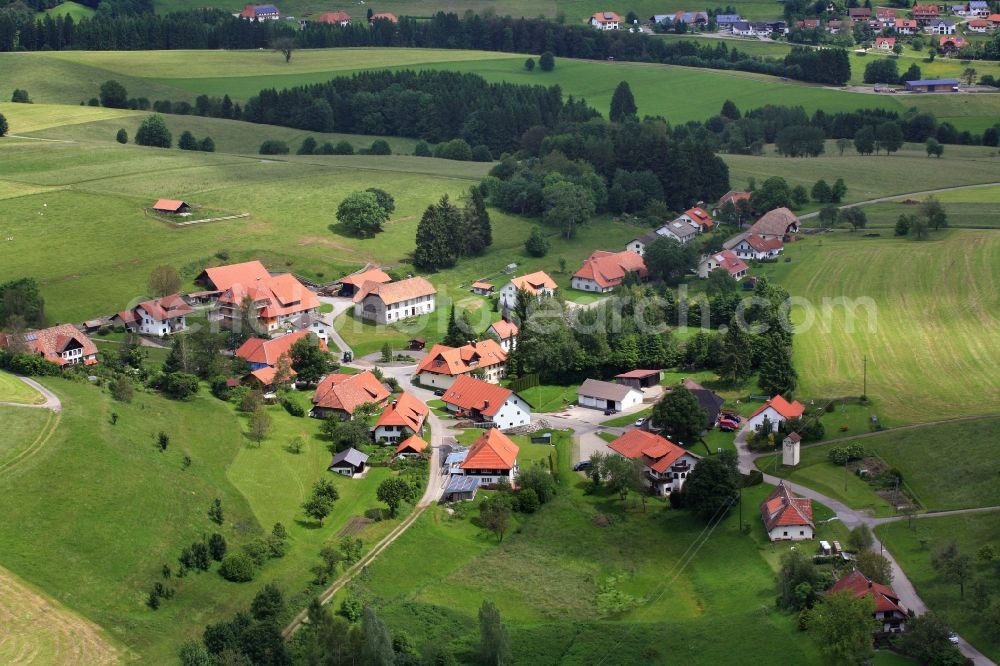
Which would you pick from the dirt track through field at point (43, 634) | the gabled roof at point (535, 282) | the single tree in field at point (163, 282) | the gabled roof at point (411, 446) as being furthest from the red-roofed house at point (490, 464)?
the single tree in field at point (163, 282)

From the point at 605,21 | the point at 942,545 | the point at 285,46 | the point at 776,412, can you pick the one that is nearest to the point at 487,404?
the point at 776,412

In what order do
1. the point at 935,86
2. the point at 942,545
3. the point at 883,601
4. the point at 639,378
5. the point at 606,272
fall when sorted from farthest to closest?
the point at 935,86 < the point at 606,272 < the point at 639,378 < the point at 942,545 < the point at 883,601

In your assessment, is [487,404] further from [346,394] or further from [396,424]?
[346,394]

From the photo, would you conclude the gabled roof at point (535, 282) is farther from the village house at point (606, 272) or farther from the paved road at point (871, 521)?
the paved road at point (871, 521)

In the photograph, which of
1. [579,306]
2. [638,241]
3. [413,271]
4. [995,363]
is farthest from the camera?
[638,241]

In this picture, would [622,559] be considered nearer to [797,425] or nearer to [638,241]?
[797,425]

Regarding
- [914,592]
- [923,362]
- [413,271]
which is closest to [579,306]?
[413,271]
